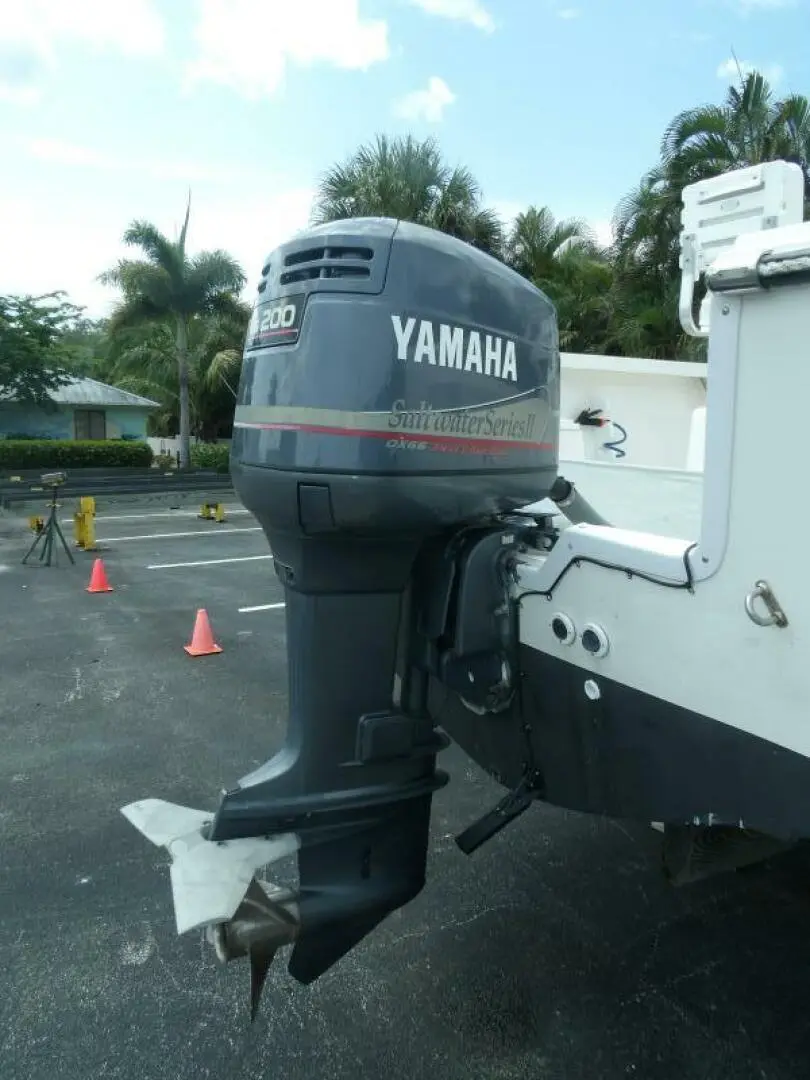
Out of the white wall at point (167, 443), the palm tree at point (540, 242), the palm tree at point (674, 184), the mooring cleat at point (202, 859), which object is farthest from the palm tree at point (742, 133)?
the white wall at point (167, 443)

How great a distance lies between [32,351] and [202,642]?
56.7 ft

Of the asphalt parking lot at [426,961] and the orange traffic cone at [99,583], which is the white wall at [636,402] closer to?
the asphalt parking lot at [426,961]

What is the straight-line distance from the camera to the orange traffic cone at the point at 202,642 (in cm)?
550

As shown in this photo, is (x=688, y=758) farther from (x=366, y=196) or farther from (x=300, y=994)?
(x=366, y=196)

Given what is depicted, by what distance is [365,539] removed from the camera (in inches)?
70.5

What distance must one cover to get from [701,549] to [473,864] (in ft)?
5.93

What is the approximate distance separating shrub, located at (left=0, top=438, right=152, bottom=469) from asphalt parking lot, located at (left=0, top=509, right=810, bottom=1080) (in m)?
18.7

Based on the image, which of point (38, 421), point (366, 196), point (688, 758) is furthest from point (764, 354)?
point (38, 421)

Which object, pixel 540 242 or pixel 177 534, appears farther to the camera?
pixel 540 242

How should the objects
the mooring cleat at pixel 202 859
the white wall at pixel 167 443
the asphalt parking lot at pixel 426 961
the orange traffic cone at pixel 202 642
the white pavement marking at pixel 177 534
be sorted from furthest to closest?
the white wall at pixel 167 443
the white pavement marking at pixel 177 534
the orange traffic cone at pixel 202 642
the asphalt parking lot at pixel 426 961
the mooring cleat at pixel 202 859

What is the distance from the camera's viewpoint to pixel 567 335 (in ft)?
55.3

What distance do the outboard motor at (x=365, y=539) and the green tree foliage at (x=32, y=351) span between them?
66.9ft

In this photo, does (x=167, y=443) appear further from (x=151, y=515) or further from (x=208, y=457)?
(x=151, y=515)

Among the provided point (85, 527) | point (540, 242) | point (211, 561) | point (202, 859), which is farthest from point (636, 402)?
point (540, 242)
